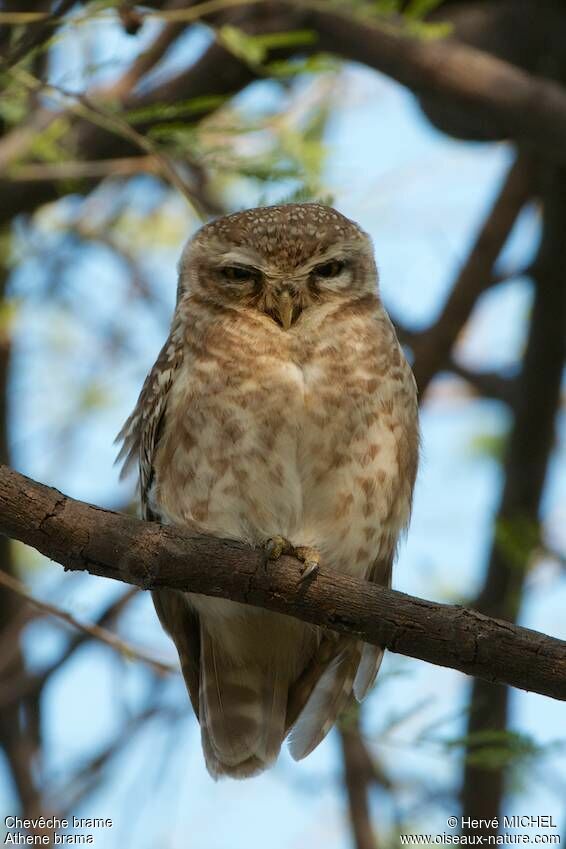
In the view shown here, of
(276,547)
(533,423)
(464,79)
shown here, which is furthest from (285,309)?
(533,423)

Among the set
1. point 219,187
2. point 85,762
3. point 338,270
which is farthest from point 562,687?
point 219,187

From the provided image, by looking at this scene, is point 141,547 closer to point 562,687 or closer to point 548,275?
point 562,687

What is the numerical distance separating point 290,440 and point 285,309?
0.40 metres

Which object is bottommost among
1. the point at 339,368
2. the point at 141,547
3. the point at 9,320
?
the point at 141,547

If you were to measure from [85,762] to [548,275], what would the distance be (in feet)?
8.84

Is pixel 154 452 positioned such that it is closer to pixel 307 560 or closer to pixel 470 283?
pixel 307 560

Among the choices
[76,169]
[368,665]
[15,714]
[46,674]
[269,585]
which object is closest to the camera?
[269,585]

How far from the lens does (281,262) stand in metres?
3.65

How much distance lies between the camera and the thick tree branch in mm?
2723

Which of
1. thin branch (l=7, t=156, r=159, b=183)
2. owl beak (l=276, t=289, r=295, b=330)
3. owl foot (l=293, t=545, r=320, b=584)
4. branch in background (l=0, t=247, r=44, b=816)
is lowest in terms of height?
owl foot (l=293, t=545, r=320, b=584)

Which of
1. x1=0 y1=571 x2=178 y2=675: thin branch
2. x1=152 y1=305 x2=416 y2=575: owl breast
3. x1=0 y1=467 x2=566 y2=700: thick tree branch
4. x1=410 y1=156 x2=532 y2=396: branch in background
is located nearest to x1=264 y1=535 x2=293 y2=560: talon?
x1=0 y1=467 x2=566 y2=700: thick tree branch

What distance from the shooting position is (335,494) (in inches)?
137

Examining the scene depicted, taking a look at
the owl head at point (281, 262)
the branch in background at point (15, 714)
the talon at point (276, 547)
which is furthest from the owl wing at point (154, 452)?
the branch in background at point (15, 714)

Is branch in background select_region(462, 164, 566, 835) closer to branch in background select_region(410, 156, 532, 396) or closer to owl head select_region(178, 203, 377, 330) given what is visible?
branch in background select_region(410, 156, 532, 396)
